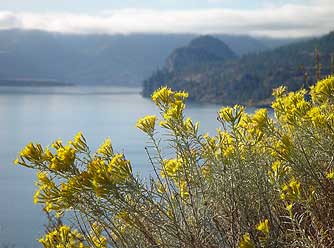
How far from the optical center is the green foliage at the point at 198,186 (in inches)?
75.9

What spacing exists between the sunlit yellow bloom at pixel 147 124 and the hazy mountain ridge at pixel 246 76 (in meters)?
83.5

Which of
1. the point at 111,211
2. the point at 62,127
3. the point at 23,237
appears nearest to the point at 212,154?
the point at 111,211

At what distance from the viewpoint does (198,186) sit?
2242 millimetres

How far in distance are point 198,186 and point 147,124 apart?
0.33 metres

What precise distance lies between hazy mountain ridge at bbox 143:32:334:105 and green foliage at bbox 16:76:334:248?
8335 cm

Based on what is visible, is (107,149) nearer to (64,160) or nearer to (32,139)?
Result: (64,160)

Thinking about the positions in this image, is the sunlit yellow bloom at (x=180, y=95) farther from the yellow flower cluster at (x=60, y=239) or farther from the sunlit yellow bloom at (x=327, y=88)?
the yellow flower cluster at (x=60, y=239)

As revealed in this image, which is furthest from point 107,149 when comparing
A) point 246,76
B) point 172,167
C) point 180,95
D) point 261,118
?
point 246,76

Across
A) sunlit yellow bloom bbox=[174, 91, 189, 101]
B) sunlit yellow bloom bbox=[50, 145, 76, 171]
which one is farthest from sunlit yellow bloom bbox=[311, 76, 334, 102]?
sunlit yellow bloom bbox=[50, 145, 76, 171]

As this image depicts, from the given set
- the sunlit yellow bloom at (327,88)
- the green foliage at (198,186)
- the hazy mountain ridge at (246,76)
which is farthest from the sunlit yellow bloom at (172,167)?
the hazy mountain ridge at (246,76)

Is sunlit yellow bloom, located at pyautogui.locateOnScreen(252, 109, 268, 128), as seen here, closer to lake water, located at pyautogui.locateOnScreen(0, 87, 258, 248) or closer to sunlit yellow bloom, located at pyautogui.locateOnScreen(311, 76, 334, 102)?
sunlit yellow bloom, located at pyautogui.locateOnScreen(311, 76, 334, 102)

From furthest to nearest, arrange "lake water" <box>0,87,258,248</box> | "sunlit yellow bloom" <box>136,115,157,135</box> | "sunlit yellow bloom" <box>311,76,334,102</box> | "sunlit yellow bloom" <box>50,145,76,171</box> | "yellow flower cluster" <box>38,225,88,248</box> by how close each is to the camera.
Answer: "lake water" <box>0,87,258,248</box> < "sunlit yellow bloom" <box>311,76,334,102</box> < "sunlit yellow bloom" <box>136,115,157,135</box> < "yellow flower cluster" <box>38,225,88,248</box> < "sunlit yellow bloom" <box>50,145,76,171</box>

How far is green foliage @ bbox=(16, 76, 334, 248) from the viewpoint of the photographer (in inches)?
75.9

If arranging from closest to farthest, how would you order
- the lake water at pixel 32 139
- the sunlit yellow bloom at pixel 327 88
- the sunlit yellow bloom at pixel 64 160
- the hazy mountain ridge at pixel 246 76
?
the sunlit yellow bloom at pixel 64 160 → the sunlit yellow bloom at pixel 327 88 → the lake water at pixel 32 139 → the hazy mountain ridge at pixel 246 76
